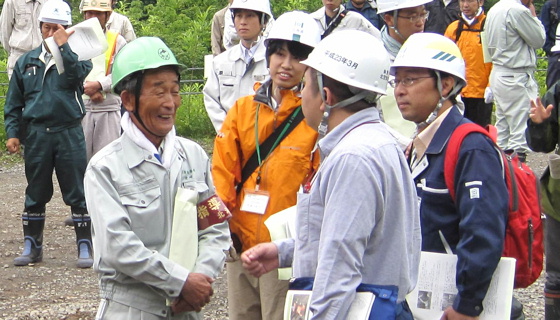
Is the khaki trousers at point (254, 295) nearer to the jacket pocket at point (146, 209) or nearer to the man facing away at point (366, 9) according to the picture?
the jacket pocket at point (146, 209)

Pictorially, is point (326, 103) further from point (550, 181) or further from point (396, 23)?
point (550, 181)

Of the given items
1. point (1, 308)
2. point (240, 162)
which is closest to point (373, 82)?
point (240, 162)

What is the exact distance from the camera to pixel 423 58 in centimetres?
432

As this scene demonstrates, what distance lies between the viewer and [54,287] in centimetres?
791

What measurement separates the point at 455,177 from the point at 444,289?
1.70 ft

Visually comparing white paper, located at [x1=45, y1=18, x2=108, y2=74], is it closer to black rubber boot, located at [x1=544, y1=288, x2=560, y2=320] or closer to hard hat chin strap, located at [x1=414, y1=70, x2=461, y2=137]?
black rubber boot, located at [x1=544, y1=288, x2=560, y2=320]

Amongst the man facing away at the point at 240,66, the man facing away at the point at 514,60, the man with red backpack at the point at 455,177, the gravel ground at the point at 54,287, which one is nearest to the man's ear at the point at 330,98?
the man with red backpack at the point at 455,177

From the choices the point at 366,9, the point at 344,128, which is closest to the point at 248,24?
the point at 344,128

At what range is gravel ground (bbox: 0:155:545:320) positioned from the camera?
285 inches

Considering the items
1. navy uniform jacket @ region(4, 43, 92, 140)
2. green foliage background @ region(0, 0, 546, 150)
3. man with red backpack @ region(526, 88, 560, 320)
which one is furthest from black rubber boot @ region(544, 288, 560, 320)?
green foliage background @ region(0, 0, 546, 150)

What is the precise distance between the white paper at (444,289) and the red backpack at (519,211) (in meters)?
0.18

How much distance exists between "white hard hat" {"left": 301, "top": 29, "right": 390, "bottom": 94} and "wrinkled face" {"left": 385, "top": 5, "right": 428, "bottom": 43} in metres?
2.36

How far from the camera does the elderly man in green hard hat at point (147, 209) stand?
396cm

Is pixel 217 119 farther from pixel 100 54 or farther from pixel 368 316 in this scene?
pixel 368 316
